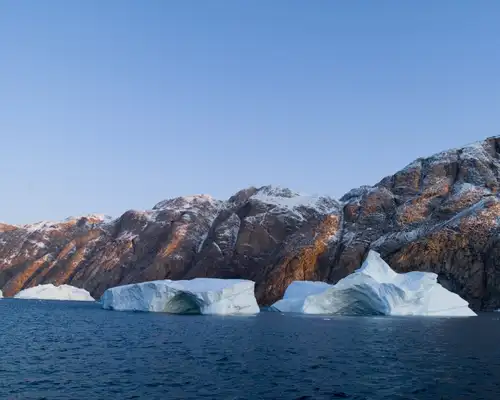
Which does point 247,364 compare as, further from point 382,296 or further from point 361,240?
point 361,240

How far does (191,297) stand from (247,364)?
174ft

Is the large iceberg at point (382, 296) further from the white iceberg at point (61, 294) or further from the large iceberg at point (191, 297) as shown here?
the white iceberg at point (61, 294)

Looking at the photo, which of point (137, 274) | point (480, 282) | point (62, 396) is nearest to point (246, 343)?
point (62, 396)

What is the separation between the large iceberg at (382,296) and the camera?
7631cm

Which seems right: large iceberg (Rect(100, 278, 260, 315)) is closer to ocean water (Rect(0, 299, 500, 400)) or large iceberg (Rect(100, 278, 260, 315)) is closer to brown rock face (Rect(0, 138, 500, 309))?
ocean water (Rect(0, 299, 500, 400))

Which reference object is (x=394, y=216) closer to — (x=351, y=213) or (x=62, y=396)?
(x=351, y=213)

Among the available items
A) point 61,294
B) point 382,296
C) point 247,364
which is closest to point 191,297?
point 382,296

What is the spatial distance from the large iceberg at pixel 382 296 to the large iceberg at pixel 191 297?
460 inches

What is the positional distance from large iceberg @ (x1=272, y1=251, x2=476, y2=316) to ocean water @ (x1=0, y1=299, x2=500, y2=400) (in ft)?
84.4

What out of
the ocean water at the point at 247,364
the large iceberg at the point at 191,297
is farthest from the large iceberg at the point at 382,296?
the ocean water at the point at 247,364

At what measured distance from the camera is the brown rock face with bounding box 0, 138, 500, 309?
416 feet

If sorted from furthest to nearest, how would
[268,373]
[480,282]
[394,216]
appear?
[394,216]
[480,282]
[268,373]

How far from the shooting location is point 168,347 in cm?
3819

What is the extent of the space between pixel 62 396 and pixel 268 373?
11.1 metres
